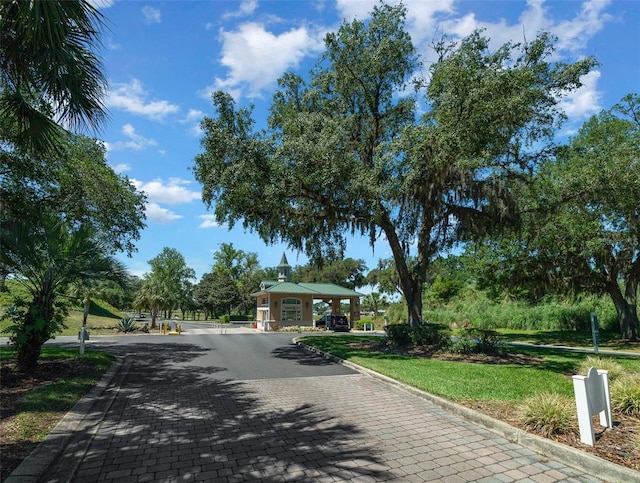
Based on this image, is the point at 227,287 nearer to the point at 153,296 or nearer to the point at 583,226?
the point at 153,296

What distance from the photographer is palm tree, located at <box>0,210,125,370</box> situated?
27.6ft

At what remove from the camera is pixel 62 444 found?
4.69 m

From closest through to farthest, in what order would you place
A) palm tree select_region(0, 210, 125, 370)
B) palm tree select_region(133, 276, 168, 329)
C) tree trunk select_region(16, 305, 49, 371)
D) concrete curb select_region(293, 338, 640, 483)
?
concrete curb select_region(293, 338, 640, 483) < palm tree select_region(0, 210, 125, 370) < tree trunk select_region(16, 305, 49, 371) < palm tree select_region(133, 276, 168, 329)

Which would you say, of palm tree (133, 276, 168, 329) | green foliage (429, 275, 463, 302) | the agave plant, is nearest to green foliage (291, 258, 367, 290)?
green foliage (429, 275, 463, 302)

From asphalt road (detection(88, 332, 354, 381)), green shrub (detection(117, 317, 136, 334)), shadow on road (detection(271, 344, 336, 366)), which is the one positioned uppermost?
green shrub (detection(117, 317, 136, 334))

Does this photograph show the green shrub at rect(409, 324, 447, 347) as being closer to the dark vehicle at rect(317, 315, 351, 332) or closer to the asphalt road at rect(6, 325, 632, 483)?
the asphalt road at rect(6, 325, 632, 483)

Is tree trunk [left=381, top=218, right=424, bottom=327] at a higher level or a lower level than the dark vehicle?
higher

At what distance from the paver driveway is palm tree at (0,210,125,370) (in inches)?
96.7

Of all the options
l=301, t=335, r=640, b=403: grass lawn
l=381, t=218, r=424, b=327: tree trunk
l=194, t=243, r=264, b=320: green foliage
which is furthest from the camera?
l=194, t=243, r=264, b=320: green foliage

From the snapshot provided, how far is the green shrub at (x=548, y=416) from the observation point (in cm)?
490

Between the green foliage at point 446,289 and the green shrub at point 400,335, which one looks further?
the green foliage at point 446,289

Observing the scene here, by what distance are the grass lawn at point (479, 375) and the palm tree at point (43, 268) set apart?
7896 mm

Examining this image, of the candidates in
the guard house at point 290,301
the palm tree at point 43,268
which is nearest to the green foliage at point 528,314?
the guard house at point 290,301

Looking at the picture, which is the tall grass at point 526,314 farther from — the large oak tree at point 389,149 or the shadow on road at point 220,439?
the shadow on road at point 220,439
